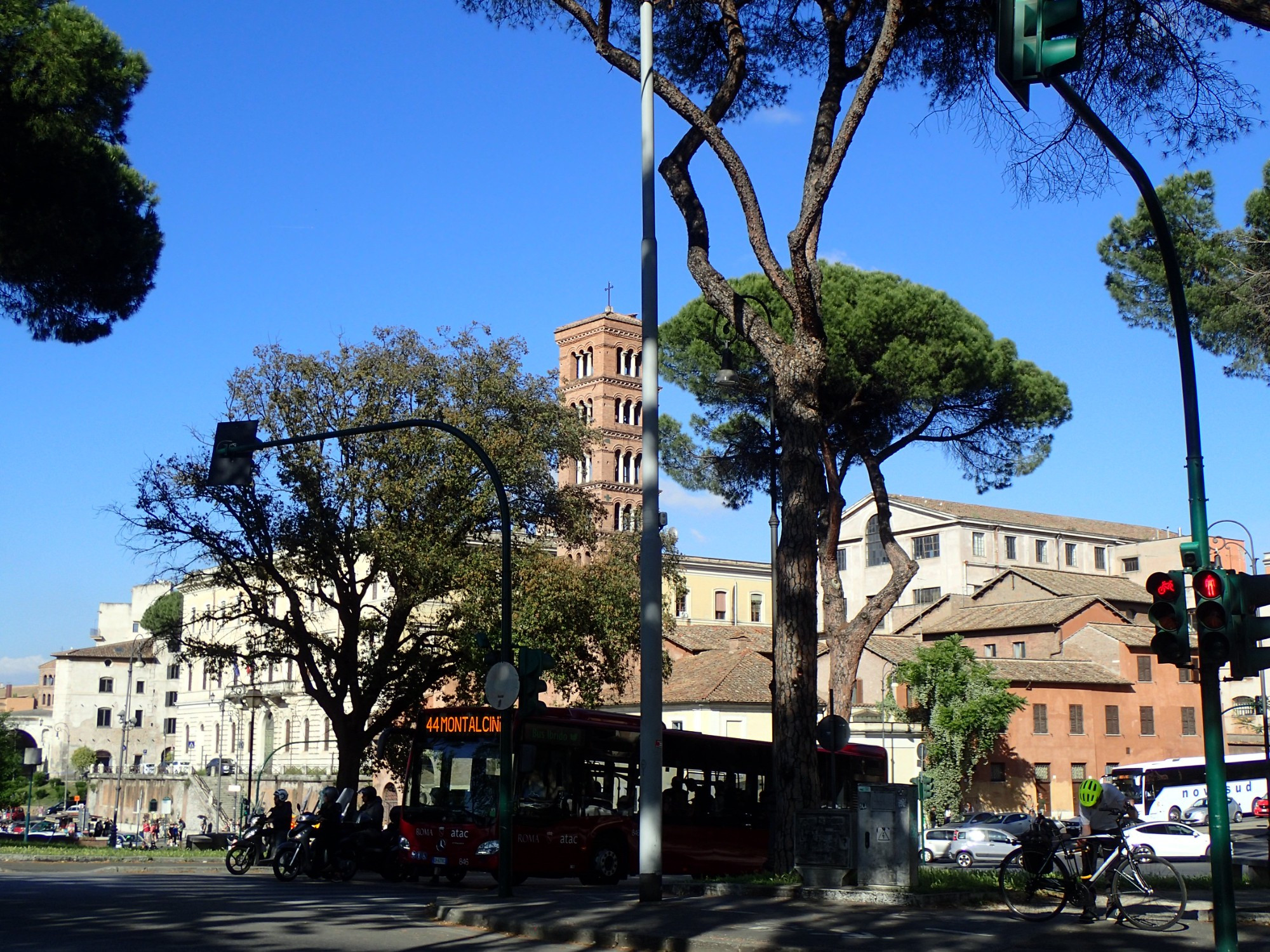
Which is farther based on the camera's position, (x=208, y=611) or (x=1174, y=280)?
(x=208, y=611)

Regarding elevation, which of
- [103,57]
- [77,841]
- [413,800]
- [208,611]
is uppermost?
[103,57]

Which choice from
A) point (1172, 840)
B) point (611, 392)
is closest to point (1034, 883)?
point (1172, 840)

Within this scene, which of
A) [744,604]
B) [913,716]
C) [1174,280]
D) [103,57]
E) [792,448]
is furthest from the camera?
[744,604]

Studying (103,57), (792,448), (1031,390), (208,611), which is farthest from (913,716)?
(103,57)

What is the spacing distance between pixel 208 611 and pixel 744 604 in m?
63.5

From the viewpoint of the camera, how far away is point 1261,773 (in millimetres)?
25359

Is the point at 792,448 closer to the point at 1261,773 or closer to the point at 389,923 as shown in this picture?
the point at 389,923

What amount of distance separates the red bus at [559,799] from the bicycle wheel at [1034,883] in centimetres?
914

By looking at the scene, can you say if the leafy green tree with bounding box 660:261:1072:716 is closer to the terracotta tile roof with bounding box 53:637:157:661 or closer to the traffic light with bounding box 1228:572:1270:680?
the traffic light with bounding box 1228:572:1270:680

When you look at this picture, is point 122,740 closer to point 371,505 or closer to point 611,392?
point 611,392

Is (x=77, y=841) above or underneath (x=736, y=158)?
underneath

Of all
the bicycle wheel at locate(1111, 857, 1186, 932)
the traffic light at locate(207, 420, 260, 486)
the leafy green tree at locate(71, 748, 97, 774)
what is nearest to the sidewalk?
the bicycle wheel at locate(1111, 857, 1186, 932)

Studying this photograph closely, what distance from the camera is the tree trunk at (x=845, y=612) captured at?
27.4m

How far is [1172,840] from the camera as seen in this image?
119 ft
